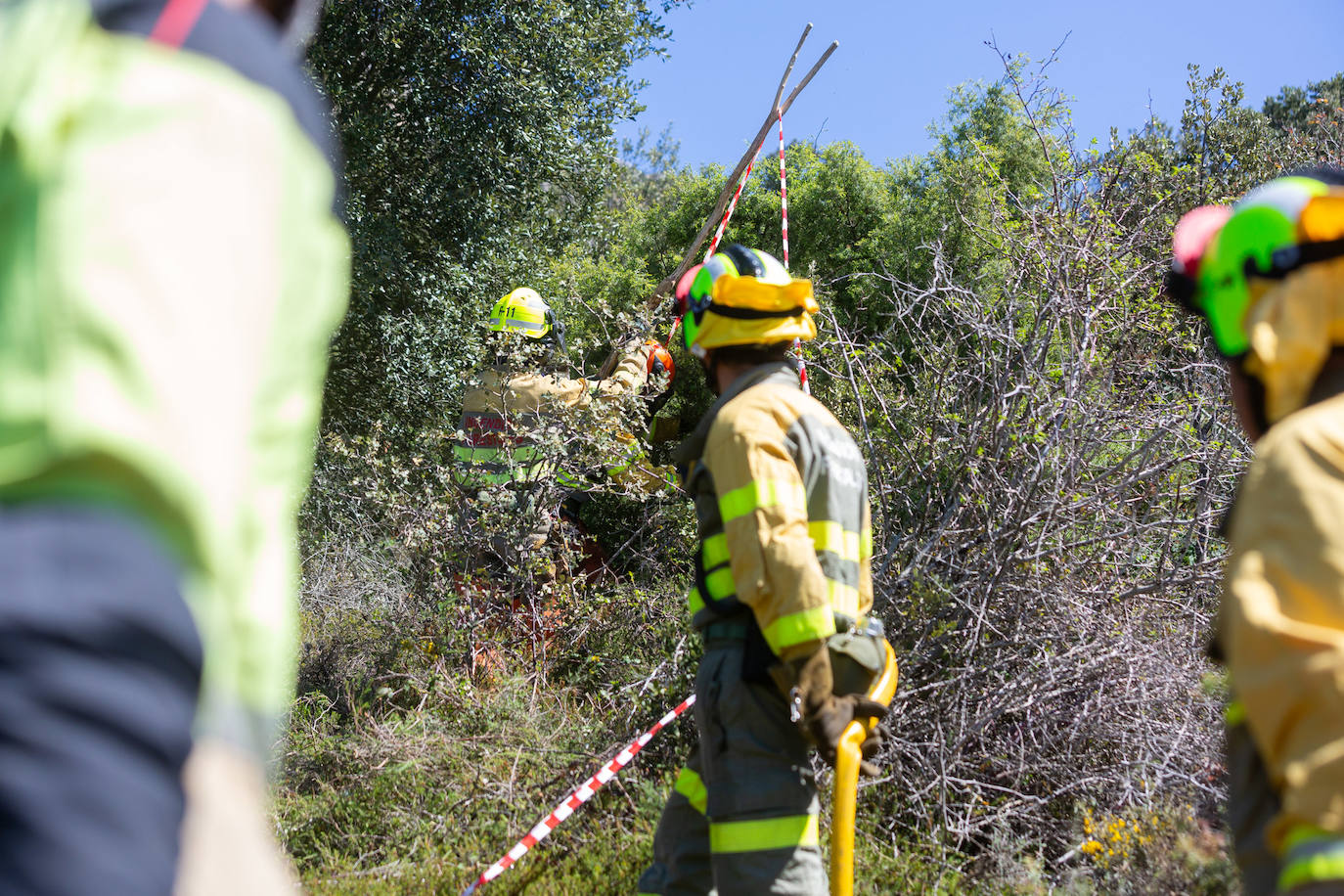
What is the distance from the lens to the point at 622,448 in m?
5.98

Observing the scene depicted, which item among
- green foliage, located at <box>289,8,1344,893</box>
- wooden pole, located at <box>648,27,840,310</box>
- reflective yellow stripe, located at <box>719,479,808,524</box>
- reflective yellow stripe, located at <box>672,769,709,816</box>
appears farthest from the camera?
→ wooden pole, located at <box>648,27,840,310</box>

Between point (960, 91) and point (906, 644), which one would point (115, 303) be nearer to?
point (906, 644)

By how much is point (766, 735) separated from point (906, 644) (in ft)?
6.14

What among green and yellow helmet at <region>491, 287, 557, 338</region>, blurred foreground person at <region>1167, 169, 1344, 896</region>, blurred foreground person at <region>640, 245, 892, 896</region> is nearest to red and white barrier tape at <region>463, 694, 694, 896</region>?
blurred foreground person at <region>640, 245, 892, 896</region>

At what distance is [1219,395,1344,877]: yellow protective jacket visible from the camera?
4.21ft

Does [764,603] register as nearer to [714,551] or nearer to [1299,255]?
[714,551]

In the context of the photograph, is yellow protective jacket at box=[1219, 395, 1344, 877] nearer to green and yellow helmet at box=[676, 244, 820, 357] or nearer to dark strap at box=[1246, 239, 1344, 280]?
dark strap at box=[1246, 239, 1344, 280]

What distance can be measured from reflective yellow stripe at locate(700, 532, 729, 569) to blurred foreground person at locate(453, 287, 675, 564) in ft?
9.28

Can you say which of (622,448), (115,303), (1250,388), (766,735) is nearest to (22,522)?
(115,303)

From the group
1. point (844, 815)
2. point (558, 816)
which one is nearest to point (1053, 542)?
point (844, 815)

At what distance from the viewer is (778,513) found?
2.73 metres

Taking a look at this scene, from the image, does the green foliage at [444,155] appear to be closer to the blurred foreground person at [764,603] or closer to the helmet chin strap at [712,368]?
the helmet chin strap at [712,368]

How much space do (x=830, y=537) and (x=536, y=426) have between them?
140 inches

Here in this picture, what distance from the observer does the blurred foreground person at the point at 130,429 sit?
1.77ft
